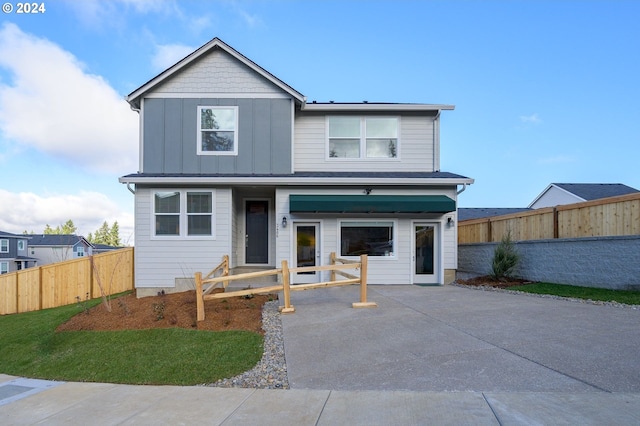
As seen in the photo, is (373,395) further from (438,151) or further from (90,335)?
(438,151)

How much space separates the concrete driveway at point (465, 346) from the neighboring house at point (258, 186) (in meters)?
3.35

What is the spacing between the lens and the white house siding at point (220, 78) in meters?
12.5

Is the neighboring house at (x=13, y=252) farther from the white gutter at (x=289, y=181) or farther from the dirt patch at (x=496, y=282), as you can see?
the dirt patch at (x=496, y=282)

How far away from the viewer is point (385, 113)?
1320cm

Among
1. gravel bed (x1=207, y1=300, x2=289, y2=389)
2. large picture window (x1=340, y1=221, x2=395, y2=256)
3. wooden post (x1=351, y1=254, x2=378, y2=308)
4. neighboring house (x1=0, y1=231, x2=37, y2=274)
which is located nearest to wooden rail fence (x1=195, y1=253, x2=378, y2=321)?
wooden post (x1=351, y1=254, x2=378, y2=308)

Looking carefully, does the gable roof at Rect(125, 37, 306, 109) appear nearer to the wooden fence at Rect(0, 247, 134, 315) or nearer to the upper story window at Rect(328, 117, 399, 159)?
the upper story window at Rect(328, 117, 399, 159)

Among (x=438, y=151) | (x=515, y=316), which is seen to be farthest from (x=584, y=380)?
(x=438, y=151)

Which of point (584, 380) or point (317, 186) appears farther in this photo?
point (317, 186)

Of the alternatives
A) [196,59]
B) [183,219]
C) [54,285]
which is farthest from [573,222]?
[54,285]

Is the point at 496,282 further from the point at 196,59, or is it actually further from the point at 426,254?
the point at 196,59

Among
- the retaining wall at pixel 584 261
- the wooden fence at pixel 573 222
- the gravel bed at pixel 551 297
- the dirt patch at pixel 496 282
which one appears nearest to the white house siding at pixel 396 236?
the dirt patch at pixel 496 282

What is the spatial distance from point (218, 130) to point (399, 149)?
20.0 ft

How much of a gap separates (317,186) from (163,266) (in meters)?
5.40

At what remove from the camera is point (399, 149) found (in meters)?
13.2
